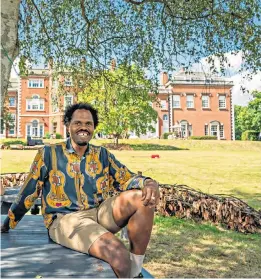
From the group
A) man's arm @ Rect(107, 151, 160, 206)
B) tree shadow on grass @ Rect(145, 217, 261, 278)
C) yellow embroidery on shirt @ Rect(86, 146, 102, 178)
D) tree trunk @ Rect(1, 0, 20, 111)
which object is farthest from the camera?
tree shadow on grass @ Rect(145, 217, 261, 278)

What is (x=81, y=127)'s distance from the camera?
10.9ft


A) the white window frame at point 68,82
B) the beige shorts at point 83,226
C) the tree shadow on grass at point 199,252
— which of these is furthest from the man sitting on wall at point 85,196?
the white window frame at point 68,82

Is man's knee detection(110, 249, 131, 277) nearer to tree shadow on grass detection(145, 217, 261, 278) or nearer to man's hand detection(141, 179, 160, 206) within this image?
man's hand detection(141, 179, 160, 206)

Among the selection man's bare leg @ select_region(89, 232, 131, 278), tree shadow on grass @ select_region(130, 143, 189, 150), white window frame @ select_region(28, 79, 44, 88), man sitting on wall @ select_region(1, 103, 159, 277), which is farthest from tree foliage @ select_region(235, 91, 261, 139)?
man's bare leg @ select_region(89, 232, 131, 278)

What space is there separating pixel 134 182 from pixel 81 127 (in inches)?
26.9

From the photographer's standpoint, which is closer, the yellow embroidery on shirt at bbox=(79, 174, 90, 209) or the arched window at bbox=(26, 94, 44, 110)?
the yellow embroidery on shirt at bbox=(79, 174, 90, 209)

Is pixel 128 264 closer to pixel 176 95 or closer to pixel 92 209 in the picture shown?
pixel 92 209

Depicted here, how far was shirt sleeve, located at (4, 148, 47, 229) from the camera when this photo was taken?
311 cm

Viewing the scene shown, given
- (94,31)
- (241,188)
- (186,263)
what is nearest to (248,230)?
(186,263)

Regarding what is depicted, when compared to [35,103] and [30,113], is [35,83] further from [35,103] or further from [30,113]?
[30,113]

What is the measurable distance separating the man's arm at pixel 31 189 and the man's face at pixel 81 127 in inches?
13.1

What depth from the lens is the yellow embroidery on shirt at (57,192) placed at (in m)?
3.14

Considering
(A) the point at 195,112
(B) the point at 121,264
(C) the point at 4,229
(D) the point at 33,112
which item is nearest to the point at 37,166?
(C) the point at 4,229

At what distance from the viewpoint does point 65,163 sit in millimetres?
3211
